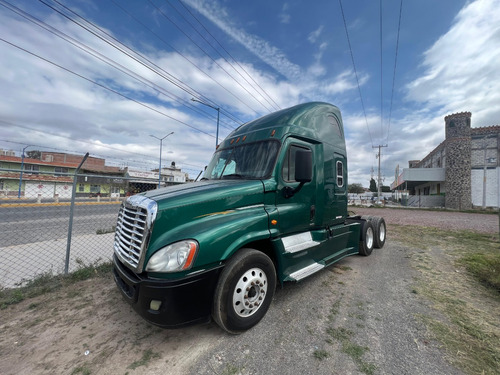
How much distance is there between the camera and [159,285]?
2.14 metres

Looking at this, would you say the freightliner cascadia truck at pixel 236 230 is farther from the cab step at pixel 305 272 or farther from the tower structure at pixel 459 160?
the tower structure at pixel 459 160

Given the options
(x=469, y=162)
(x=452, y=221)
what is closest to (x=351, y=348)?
(x=452, y=221)

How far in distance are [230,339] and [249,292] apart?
52 centimetres

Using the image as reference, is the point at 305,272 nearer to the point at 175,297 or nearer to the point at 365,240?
the point at 175,297

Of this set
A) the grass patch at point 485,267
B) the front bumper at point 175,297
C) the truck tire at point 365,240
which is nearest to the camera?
the front bumper at point 175,297

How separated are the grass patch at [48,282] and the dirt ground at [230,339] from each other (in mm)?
183

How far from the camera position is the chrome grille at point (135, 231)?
7.52ft

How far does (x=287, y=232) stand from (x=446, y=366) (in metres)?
2.01

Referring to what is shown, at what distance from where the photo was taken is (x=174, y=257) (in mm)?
2207

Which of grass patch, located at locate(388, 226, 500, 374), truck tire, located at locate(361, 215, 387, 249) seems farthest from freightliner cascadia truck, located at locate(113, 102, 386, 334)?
truck tire, located at locate(361, 215, 387, 249)

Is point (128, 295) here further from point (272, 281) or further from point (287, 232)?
point (287, 232)

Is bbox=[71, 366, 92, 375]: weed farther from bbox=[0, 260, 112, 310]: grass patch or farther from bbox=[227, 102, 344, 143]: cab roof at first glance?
bbox=[227, 102, 344, 143]: cab roof

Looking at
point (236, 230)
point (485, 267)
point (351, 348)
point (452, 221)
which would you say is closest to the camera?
point (351, 348)

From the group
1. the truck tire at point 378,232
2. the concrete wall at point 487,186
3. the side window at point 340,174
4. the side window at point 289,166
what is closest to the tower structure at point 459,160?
the concrete wall at point 487,186
